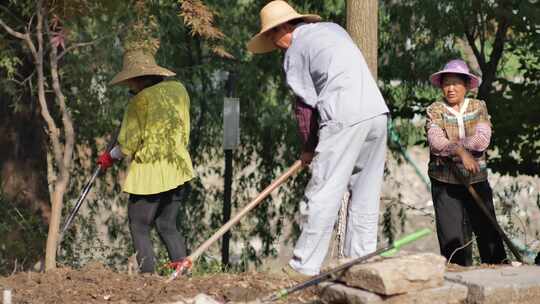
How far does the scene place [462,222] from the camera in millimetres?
7160

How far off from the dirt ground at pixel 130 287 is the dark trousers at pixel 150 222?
0.96 m

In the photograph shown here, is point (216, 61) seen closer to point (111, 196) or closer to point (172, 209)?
point (111, 196)

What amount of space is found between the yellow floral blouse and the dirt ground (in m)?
1.04

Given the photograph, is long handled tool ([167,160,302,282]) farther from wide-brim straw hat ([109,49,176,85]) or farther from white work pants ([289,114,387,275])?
wide-brim straw hat ([109,49,176,85])

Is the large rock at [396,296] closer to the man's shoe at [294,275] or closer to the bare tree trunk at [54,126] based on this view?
the man's shoe at [294,275]

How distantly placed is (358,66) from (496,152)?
18.2 ft

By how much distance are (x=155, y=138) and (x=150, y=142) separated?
5cm

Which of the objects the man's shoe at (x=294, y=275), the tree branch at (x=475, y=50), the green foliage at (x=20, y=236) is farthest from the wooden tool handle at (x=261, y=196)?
the tree branch at (x=475, y=50)

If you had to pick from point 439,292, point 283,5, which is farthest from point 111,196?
point 439,292

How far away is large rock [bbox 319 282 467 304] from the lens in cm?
502

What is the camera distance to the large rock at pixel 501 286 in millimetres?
5168

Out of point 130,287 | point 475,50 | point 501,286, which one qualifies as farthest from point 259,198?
point 475,50

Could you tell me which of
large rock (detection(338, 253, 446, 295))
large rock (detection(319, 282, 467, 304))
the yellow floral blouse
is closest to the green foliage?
the yellow floral blouse

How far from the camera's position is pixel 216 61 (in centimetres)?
1148
